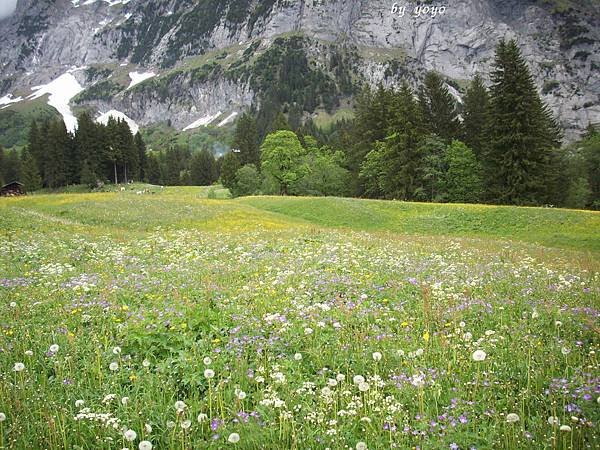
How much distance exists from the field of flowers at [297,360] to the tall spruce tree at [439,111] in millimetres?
52023

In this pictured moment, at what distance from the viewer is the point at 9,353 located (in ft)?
17.6

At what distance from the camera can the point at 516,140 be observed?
146 feet

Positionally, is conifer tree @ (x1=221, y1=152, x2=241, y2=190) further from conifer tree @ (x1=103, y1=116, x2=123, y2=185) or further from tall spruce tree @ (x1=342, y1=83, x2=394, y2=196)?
conifer tree @ (x1=103, y1=116, x2=123, y2=185)

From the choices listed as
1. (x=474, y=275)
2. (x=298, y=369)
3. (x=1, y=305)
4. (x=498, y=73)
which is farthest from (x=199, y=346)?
(x=498, y=73)

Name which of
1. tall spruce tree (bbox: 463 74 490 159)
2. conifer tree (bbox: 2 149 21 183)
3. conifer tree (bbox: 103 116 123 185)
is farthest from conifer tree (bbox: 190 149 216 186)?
tall spruce tree (bbox: 463 74 490 159)

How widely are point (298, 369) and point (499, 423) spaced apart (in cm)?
234

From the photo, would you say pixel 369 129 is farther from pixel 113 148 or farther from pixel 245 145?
pixel 113 148

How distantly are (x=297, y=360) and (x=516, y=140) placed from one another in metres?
47.9

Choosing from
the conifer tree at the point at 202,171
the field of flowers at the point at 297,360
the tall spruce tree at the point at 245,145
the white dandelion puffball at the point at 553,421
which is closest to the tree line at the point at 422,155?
the tall spruce tree at the point at 245,145

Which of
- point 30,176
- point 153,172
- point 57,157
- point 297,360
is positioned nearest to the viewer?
point 297,360

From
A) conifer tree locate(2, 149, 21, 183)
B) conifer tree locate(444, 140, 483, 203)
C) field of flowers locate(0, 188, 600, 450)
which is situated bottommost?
field of flowers locate(0, 188, 600, 450)

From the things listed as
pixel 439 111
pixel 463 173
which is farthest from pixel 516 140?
pixel 439 111

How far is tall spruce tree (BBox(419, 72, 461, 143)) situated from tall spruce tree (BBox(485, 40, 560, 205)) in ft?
36.0

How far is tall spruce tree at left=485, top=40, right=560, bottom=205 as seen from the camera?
145ft
